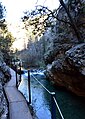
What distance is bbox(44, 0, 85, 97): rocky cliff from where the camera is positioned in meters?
8.81

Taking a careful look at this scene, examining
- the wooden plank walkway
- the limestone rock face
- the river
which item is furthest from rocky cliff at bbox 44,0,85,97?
the wooden plank walkway

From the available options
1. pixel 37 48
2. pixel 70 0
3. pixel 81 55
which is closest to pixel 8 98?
pixel 81 55

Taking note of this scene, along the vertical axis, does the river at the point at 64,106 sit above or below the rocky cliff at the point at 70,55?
below

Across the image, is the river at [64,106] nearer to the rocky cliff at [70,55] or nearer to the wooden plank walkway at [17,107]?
the rocky cliff at [70,55]

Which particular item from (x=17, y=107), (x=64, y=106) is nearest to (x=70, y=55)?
(x=64, y=106)

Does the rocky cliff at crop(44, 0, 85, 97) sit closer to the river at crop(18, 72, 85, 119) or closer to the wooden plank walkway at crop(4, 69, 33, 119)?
the river at crop(18, 72, 85, 119)

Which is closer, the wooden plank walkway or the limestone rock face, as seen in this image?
the wooden plank walkway

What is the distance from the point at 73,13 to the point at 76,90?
5094 mm

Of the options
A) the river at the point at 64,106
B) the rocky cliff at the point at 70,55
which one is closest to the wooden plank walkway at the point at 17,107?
the river at the point at 64,106

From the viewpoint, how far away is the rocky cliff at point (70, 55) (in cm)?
881

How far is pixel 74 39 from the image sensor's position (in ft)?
44.2

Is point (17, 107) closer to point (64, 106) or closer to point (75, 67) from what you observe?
point (64, 106)

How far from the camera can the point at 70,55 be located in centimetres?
916

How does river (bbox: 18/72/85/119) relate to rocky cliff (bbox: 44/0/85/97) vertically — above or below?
below
